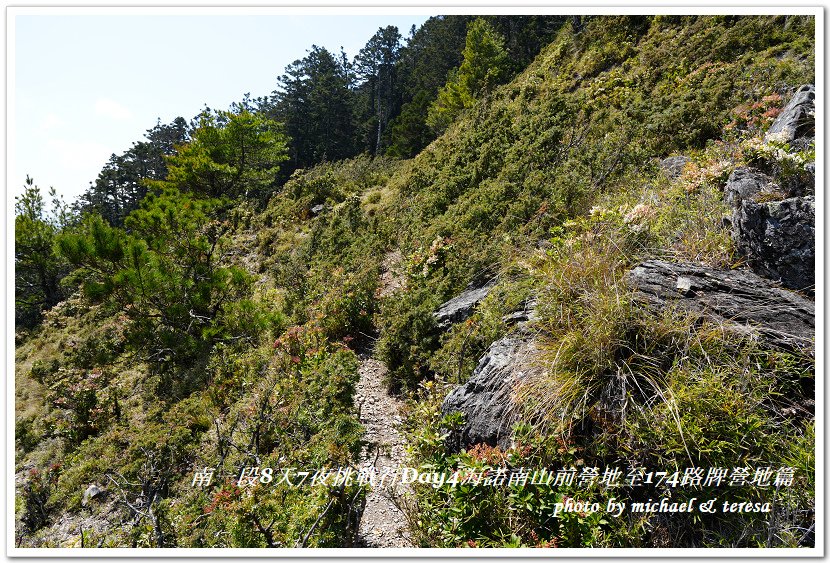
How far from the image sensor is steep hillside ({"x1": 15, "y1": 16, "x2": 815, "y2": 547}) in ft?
9.31

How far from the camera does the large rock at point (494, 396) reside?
3.43 metres

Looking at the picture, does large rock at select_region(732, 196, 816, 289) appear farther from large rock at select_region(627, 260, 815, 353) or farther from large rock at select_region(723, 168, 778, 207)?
large rock at select_region(723, 168, 778, 207)

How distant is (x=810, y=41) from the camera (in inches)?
362

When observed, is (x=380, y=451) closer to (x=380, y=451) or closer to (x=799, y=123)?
(x=380, y=451)

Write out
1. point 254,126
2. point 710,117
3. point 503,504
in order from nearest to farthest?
point 503,504 < point 710,117 < point 254,126

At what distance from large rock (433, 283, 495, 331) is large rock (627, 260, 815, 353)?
2416mm

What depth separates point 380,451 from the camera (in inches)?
196

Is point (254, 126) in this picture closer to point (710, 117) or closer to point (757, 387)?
point (710, 117)

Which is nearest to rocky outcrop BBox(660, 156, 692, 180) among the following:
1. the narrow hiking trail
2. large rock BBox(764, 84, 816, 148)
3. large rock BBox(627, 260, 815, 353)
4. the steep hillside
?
the steep hillside

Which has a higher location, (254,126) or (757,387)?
(254,126)

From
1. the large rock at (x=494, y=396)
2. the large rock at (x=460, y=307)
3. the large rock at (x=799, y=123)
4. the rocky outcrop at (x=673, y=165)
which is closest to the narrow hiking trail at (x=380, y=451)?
the large rock at (x=494, y=396)

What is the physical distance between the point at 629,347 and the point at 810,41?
36.8ft

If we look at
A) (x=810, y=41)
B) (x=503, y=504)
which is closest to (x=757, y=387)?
(x=503, y=504)

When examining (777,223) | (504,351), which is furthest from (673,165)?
(504,351)
